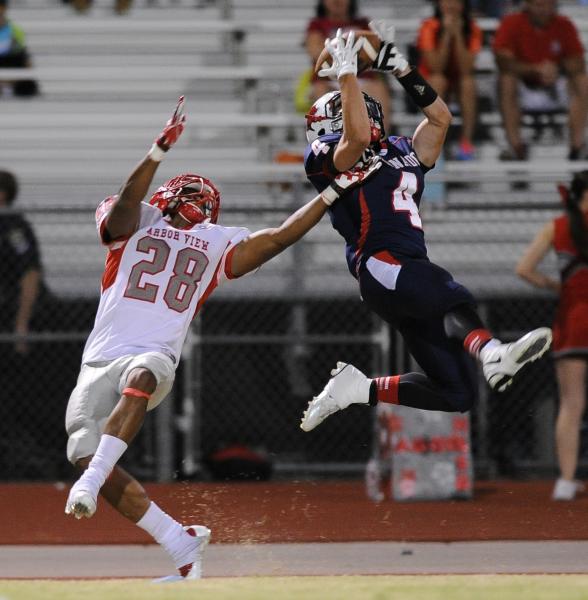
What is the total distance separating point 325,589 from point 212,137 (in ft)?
25.0

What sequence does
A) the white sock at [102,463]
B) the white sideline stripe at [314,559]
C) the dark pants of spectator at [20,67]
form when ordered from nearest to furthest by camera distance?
1. the white sock at [102,463]
2. the white sideline stripe at [314,559]
3. the dark pants of spectator at [20,67]

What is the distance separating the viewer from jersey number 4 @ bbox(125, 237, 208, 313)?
704 centimetres

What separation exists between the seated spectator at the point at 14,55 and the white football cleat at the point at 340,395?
6.62 meters

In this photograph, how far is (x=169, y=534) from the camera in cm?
690

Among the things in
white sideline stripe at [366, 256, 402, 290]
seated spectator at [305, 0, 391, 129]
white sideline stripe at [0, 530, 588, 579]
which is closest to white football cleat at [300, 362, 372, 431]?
white sideline stripe at [366, 256, 402, 290]

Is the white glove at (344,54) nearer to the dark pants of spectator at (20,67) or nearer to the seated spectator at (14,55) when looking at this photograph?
the seated spectator at (14,55)

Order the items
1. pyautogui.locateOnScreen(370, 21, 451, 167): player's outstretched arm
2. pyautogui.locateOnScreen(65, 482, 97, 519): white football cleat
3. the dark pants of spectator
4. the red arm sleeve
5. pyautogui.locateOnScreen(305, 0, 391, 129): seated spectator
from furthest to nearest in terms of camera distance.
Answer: the dark pants of spectator < the red arm sleeve < pyautogui.locateOnScreen(305, 0, 391, 129): seated spectator < pyautogui.locateOnScreen(370, 21, 451, 167): player's outstretched arm < pyautogui.locateOnScreen(65, 482, 97, 519): white football cleat

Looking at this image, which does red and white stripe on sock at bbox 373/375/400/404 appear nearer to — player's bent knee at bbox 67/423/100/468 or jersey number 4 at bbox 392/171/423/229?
jersey number 4 at bbox 392/171/423/229

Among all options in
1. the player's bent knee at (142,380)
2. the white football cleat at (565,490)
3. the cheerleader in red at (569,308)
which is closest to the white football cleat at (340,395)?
the player's bent knee at (142,380)

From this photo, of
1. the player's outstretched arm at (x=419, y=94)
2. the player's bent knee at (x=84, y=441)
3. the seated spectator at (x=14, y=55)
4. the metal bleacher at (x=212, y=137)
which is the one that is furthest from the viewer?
the seated spectator at (x=14, y=55)

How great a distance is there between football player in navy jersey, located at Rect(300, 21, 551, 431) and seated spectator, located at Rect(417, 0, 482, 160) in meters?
4.60

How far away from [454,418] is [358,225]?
3.53 m

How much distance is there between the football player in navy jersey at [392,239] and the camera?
677cm

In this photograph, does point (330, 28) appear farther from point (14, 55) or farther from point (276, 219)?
point (14, 55)
